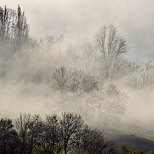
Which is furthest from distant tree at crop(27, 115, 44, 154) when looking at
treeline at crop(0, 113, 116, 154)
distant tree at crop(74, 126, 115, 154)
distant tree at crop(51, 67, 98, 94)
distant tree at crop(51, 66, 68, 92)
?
distant tree at crop(51, 66, 68, 92)

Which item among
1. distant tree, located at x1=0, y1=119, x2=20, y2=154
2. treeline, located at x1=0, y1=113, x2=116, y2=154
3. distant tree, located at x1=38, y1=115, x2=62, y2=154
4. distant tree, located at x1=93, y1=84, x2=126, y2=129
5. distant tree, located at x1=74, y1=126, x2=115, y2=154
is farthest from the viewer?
distant tree, located at x1=93, y1=84, x2=126, y2=129

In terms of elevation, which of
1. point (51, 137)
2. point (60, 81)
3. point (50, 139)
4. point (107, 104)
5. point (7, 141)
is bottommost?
point (50, 139)

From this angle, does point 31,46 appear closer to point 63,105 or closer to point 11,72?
point 11,72

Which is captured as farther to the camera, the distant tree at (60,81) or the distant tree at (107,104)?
the distant tree at (60,81)

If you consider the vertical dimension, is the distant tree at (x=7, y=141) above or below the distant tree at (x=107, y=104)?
below

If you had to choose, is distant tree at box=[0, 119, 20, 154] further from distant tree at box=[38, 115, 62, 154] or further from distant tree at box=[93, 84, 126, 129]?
distant tree at box=[93, 84, 126, 129]

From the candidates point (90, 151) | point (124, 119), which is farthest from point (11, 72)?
point (90, 151)

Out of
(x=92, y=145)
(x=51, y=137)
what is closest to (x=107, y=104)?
(x=51, y=137)

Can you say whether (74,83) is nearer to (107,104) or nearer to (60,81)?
(60,81)

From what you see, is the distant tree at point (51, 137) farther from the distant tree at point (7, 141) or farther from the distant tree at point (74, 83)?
the distant tree at point (74, 83)

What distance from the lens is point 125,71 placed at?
112312 mm

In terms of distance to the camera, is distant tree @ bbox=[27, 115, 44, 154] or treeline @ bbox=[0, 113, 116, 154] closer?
treeline @ bbox=[0, 113, 116, 154]

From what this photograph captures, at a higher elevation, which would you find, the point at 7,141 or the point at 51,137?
the point at 51,137

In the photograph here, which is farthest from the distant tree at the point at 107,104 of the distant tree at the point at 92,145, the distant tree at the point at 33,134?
the distant tree at the point at 33,134
